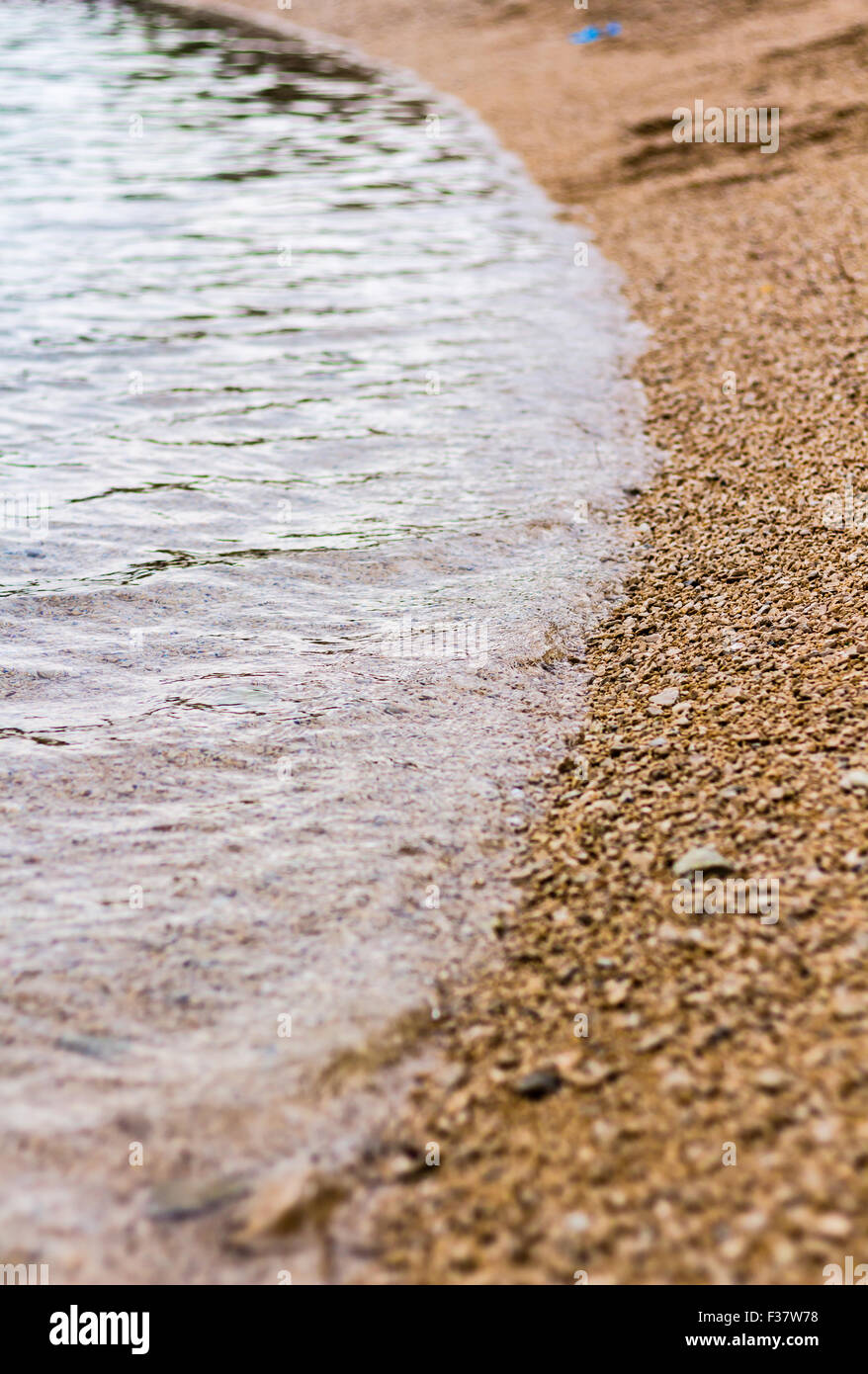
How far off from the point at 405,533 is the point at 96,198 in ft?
35.8

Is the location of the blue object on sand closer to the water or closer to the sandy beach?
the water

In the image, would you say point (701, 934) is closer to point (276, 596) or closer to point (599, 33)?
point (276, 596)

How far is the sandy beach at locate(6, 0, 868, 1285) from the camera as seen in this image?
9.30 feet

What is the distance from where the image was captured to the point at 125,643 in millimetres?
5938

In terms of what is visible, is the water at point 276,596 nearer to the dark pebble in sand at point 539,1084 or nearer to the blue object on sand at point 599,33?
the dark pebble in sand at point 539,1084

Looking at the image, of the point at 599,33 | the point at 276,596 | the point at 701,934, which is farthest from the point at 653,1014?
the point at 599,33

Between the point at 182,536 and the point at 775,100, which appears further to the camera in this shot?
the point at 775,100

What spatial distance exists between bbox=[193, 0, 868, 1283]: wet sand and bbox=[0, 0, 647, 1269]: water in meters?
0.38

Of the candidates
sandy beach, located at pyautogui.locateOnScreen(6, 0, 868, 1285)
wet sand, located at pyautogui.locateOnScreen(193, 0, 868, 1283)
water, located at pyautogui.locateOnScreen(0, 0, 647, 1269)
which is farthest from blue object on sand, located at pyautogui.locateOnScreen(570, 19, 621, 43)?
sandy beach, located at pyautogui.locateOnScreen(6, 0, 868, 1285)

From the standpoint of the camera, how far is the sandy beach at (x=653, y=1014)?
283cm

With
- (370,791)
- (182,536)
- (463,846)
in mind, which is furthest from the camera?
(182,536)

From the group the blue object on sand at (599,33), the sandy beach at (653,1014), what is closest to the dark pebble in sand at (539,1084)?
the sandy beach at (653,1014)
